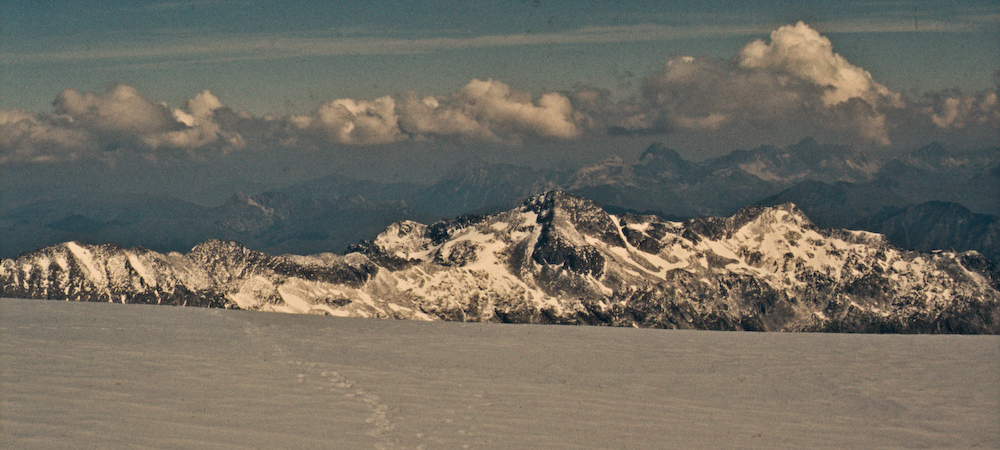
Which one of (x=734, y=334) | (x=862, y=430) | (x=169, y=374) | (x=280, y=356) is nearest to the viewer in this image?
(x=862, y=430)

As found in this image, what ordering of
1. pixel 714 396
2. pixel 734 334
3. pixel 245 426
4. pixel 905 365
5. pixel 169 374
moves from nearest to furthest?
pixel 245 426 < pixel 169 374 < pixel 714 396 < pixel 905 365 < pixel 734 334

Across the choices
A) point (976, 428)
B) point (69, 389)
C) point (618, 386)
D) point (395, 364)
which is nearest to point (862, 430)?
point (976, 428)

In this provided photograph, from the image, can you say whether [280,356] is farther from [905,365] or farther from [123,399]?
[905,365]

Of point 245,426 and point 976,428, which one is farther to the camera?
point 976,428

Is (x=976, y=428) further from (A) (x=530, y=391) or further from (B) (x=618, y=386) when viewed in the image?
(A) (x=530, y=391)

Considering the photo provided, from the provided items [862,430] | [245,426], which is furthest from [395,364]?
[862,430]

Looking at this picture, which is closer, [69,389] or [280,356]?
[69,389]
